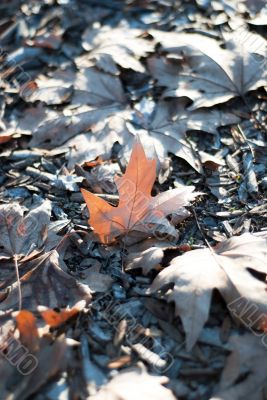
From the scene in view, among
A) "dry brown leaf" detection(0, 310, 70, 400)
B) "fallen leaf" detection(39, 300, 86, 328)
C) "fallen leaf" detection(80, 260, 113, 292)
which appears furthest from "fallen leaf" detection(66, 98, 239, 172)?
"dry brown leaf" detection(0, 310, 70, 400)

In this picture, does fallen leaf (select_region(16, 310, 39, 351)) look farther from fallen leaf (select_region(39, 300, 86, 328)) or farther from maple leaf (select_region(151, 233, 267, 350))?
maple leaf (select_region(151, 233, 267, 350))

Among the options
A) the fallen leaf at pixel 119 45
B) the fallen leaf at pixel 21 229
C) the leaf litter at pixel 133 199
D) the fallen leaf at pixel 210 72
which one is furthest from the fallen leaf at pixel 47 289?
the fallen leaf at pixel 119 45

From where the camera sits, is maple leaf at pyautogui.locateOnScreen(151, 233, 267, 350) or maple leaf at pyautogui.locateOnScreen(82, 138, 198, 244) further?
maple leaf at pyautogui.locateOnScreen(82, 138, 198, 244)

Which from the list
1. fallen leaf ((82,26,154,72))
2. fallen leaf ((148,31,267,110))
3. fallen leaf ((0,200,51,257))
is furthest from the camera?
fallen leaf ((82,26,154,72))

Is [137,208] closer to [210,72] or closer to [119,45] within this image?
[210,72]

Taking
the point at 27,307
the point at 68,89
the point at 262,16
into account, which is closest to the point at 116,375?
the point at 27,307

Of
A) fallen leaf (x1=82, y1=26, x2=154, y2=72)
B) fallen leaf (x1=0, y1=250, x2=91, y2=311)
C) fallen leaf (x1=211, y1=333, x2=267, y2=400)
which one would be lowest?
fallen leaf (x1=211, y1=333, x2=267, y2=400)

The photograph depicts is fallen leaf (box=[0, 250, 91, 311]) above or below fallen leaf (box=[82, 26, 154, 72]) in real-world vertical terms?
below

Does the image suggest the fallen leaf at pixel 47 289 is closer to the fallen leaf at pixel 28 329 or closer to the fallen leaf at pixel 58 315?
the fallen leaf at pixel 58 315
